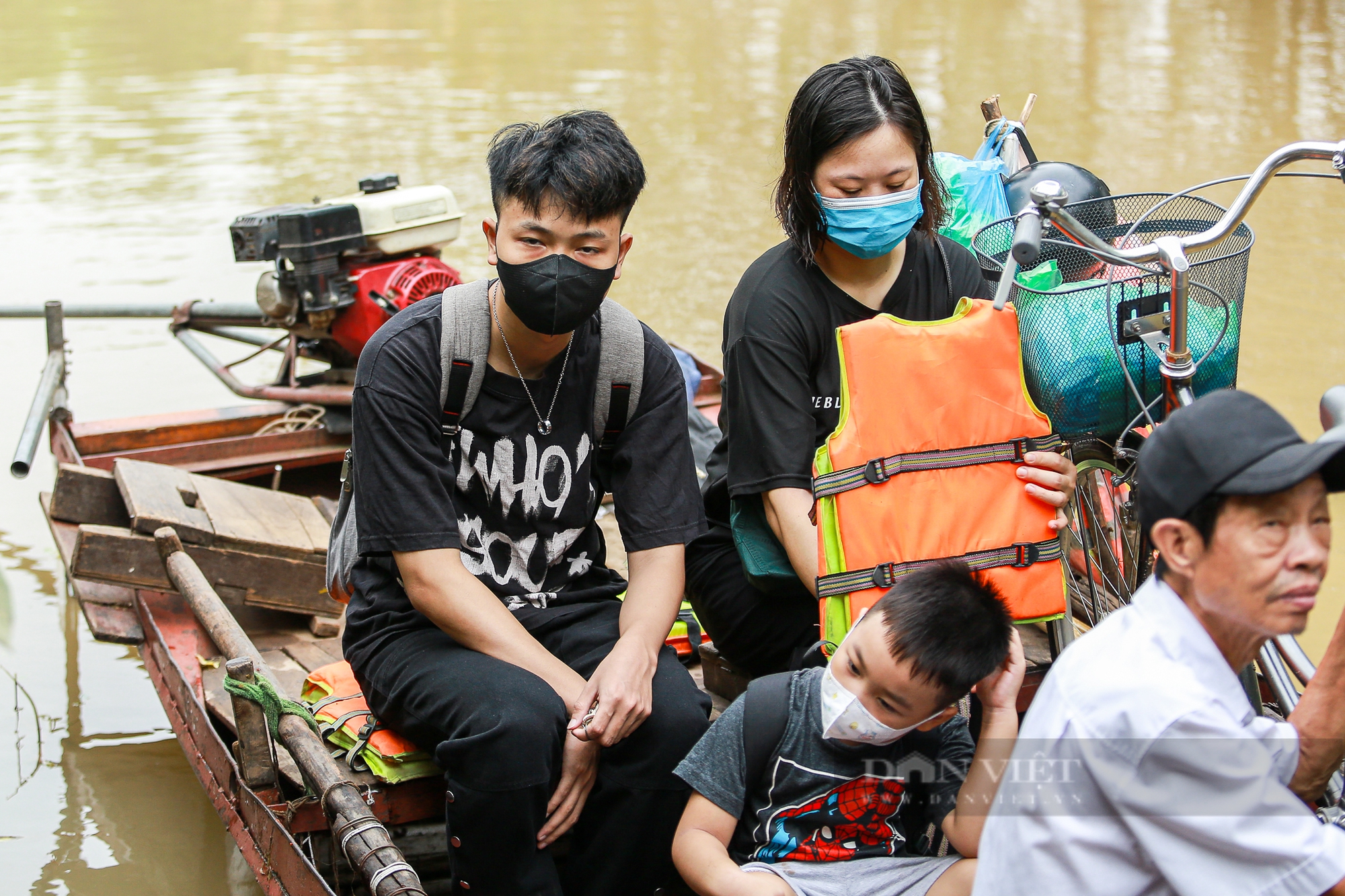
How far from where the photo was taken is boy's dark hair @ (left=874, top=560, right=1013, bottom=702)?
6.03ft

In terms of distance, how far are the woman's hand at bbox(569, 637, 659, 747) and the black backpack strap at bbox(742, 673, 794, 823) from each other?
302 millimetres

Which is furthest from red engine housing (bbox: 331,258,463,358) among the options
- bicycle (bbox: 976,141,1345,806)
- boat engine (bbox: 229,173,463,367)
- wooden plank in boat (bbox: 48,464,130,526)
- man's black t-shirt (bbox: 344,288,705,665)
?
bicycle (bbox: 976,141,1345,806)

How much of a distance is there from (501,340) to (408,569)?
1.62ft

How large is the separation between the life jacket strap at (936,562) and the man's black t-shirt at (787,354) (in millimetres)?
283

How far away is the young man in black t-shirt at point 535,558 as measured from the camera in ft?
7.45

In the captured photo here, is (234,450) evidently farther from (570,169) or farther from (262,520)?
(570,169)

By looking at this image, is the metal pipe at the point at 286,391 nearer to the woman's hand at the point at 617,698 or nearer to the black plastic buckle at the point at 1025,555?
the woman's hand at the point at 617,698

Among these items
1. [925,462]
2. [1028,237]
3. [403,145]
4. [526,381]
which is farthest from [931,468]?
[403,145]

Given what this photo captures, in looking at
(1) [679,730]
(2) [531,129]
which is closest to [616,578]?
(1) [679,730]

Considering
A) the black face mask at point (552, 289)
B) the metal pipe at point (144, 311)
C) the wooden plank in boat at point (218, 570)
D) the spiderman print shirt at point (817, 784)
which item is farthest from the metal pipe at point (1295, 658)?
the metal pipe at point (144, 311)

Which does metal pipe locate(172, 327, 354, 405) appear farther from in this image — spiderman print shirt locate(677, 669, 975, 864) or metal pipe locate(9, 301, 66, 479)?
spiderman print shirt locate(677, 669, 975, 864)

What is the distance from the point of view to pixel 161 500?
3.85 meters

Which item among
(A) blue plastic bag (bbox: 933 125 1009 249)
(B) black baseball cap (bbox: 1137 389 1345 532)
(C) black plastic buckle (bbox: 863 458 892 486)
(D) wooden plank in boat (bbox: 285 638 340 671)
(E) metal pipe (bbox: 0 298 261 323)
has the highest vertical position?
(A) blue plastic bag (bbox: 933 125 1009 249)

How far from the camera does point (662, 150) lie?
1238 centimetres
